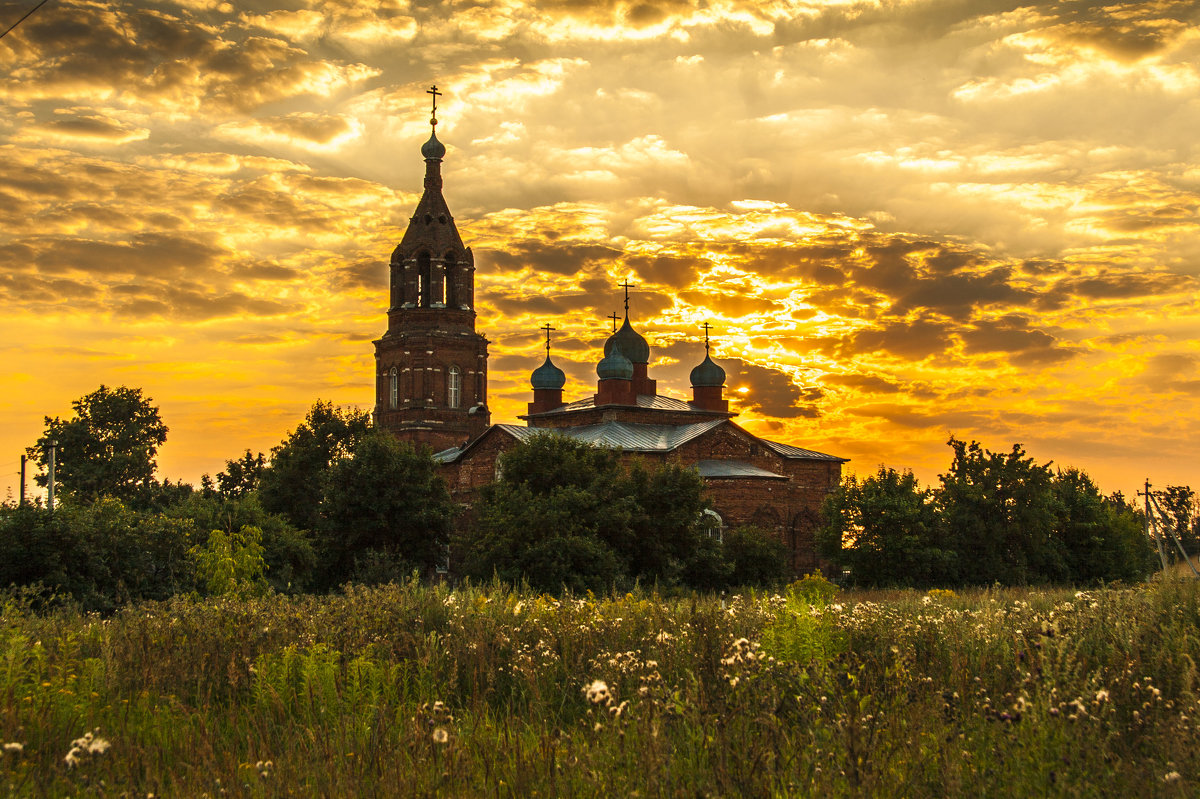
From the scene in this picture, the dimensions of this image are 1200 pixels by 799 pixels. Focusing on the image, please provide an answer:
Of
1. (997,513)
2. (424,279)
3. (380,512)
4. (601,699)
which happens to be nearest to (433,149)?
(424,279)

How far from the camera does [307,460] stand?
5284cm

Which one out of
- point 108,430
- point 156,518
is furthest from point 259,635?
point 108,430

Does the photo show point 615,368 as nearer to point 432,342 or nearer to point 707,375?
point 707,375

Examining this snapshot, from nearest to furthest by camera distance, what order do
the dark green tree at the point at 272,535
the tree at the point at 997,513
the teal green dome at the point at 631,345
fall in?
the dark green tree at the point at 272,535 → the tree at the point at 997,513 → the teal green dome at the point at 631,345

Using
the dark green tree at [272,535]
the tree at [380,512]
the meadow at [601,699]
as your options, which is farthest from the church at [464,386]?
the meadow at [601,699]

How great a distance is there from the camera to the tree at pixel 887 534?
38.2 meters

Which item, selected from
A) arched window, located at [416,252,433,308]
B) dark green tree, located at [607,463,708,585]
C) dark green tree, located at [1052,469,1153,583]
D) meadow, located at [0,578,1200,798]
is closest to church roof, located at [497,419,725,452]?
dark green tree, located at [607,463,708,585]

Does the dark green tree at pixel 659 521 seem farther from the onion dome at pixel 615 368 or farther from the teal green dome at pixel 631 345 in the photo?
the teal green dome at pixel 631 345

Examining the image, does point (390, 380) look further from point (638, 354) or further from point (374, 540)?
point (374, 540)

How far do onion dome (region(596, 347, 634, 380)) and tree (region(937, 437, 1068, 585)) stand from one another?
19.9 m

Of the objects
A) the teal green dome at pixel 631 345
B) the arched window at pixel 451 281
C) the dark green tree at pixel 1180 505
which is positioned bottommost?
the dark green tree at pixel 1180 505

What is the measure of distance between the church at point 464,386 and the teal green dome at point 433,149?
6 centimetres

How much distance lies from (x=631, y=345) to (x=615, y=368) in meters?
3.93

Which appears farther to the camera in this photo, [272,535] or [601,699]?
[272,535]
